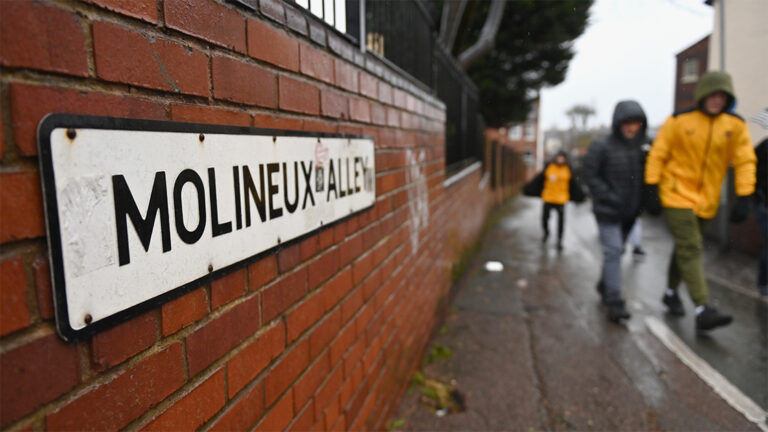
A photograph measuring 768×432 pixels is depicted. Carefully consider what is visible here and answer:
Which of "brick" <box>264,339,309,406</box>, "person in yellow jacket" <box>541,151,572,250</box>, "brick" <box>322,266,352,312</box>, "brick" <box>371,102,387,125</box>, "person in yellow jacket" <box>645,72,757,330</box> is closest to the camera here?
"brick" <box>264,339,309,406</box>

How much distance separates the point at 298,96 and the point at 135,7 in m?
0.62

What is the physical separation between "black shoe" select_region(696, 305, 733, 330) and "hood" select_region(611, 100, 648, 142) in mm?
1588

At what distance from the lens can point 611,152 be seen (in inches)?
167

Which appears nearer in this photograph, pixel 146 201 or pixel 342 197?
pixel 146 201

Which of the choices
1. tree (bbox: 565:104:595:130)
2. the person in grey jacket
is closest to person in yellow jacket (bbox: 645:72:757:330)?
the person in grey jacket

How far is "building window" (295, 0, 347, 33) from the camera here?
1573 millimetres

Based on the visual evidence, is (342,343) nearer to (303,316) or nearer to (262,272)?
(303,316)

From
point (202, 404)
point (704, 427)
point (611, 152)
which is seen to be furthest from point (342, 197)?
point (611, 152)

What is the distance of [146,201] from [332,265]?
3.03 feet

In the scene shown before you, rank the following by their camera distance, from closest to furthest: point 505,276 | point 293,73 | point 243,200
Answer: point 243,200, point 293,73, point 505,276

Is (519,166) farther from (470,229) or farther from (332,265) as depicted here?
(332,265)

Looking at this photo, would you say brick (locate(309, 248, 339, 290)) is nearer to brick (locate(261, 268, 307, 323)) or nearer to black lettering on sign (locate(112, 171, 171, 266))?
brick (locate(261, 268, 307, 323))

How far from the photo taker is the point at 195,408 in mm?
1005

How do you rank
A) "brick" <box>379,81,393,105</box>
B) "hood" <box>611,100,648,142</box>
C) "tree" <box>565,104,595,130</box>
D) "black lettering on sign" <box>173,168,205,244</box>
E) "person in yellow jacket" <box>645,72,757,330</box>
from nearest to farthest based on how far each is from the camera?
"black lettering on sign" <box>173,168,205,244</box>
"brick" <box>379,81,393,105</box>
"person in yellow jacket" <box>645,72,757,330</box>
"hood" <box>611,100,648,142</box>
"tree" <box>565,104,595,130</box>
